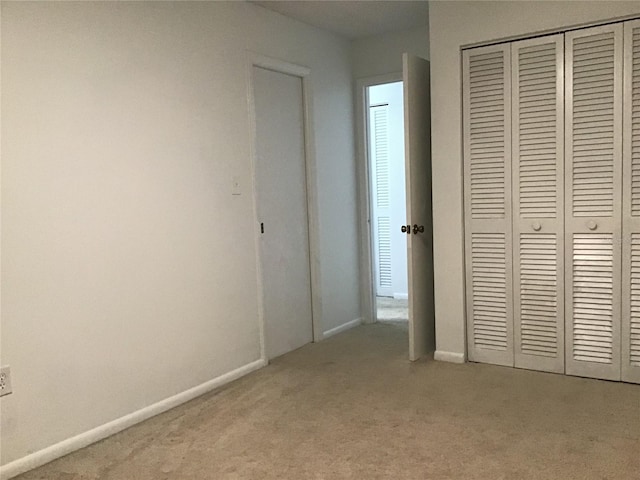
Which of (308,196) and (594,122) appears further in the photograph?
(308,196)

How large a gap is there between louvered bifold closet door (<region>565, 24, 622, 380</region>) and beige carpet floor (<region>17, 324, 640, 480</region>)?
232 millimetres

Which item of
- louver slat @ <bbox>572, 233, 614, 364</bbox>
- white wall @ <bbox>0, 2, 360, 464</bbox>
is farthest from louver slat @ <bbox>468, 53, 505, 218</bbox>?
white wall @ <bbox>0, 2, 360, 464</bbox>

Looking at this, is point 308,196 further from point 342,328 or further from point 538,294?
point 538,294

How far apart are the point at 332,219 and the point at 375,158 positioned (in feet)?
5.77

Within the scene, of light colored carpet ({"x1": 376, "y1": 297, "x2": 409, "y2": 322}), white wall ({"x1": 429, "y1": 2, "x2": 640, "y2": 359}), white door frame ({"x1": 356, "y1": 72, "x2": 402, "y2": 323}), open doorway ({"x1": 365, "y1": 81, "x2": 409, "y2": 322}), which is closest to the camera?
white wall ({"x1": 429, "y1": 2, "x2": 640, "y2": 359})

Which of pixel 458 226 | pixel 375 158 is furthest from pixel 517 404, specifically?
pixel 375 158

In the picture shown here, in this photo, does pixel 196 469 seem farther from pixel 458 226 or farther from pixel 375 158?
pixel 375 158

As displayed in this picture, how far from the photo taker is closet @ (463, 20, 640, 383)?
3027 mm

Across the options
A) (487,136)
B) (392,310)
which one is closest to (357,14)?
(487,136)

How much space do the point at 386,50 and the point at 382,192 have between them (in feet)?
6.11

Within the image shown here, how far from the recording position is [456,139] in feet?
11.3

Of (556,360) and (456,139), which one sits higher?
(456,139)

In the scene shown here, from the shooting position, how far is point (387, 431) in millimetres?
2609

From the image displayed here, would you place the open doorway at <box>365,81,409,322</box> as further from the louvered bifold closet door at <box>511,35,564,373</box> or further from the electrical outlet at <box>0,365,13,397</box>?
the electrical outlet at <box>0,365,13,397</box>
